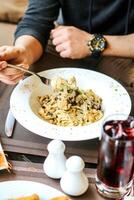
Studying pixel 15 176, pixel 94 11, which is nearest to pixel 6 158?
pixel 15 176

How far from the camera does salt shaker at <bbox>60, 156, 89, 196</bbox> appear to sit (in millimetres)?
861

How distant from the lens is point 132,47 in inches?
57.4

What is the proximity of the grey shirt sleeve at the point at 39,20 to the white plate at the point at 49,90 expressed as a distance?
0.85 feet

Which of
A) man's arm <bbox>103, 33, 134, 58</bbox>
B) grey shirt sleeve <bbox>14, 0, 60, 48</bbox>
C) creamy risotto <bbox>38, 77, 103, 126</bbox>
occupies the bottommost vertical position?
creamy risotto <bbox>38, 77, 103, 126</bbox>

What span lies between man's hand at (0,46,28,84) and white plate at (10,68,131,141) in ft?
0.10

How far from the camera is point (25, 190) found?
34.3 inches

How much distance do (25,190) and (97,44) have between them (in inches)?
27.9

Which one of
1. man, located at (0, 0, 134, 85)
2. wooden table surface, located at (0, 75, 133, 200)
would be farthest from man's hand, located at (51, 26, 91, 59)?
wooden table surface, located at (0, 75, 133, 200)

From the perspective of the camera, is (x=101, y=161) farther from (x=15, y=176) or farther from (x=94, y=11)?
(x=94, y=11)

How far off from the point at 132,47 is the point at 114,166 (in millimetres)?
696

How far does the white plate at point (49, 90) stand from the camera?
1.01 m

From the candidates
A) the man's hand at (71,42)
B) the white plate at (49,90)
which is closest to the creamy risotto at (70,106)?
the white plate at (49,90)

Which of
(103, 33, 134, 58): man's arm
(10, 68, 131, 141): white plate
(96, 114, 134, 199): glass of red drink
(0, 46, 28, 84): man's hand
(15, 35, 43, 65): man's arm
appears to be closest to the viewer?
(96, 114, 134, 199): glass of red drink

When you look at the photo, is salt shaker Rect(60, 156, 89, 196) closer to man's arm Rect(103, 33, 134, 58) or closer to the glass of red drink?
the glass of red drink
